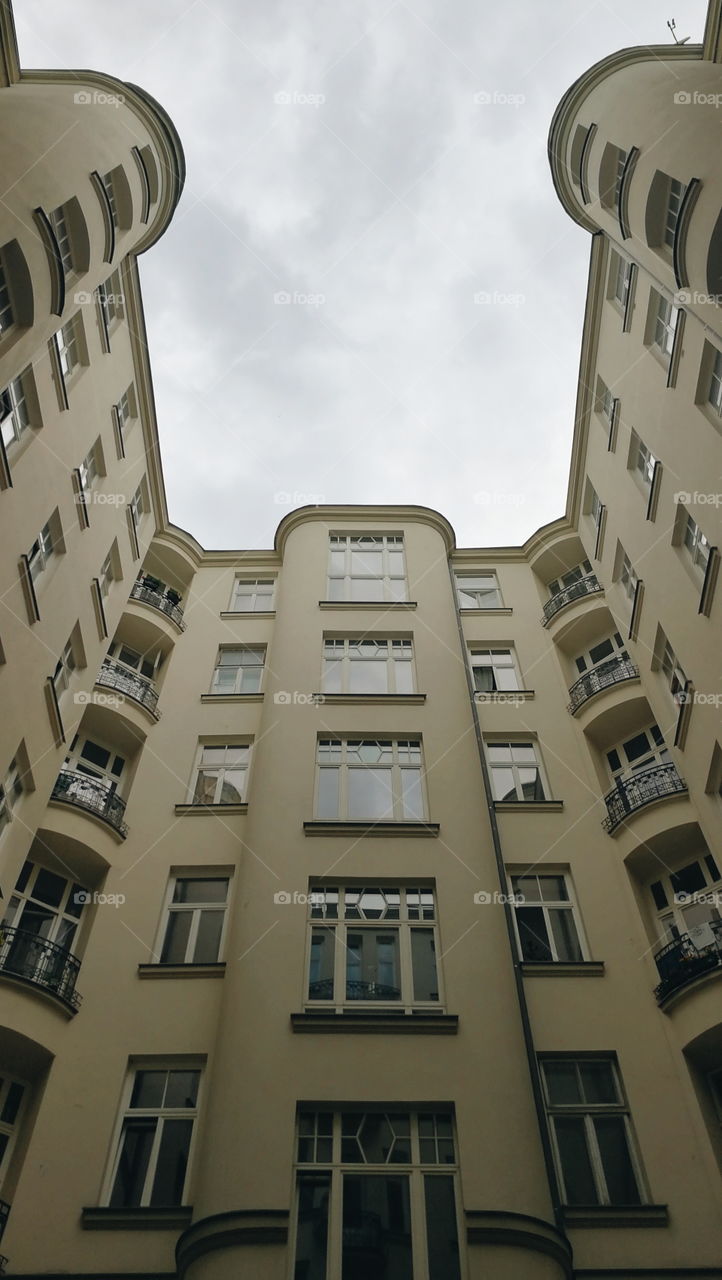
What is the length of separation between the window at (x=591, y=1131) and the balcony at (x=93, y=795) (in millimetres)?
10025

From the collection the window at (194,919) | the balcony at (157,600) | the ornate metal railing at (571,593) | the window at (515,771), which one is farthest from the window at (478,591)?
the window at (194,919)

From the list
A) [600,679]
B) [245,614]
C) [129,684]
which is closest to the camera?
[129,684]

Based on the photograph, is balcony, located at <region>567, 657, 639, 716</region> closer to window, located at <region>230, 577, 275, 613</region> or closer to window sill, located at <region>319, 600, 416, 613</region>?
window sill, located at <region>319, 600, 416, 613</region>

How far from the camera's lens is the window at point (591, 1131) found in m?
13.6

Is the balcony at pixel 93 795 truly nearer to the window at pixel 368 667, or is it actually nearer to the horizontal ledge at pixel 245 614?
the window at pixel 368 667

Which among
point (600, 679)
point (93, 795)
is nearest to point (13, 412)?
point (93, 795)

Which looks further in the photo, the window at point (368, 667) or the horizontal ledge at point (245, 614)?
the horizontal ledge at point (245, 614)

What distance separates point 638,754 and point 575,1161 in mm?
9559

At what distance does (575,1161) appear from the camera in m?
13.9

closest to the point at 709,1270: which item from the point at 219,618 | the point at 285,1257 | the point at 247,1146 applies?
the point at 285,1257

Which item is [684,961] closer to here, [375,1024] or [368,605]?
[375,1024]

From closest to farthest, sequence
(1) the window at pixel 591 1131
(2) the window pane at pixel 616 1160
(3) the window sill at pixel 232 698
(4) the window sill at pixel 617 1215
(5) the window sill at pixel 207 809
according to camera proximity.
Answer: (4) the window sill at pixel 617 1215 < (2) the window pane at pixel 616 1160 < (1) the window at pixel 591 1131 < (5) the window sill at pixel 207 809 < (3) the window sill at pixel 232 698

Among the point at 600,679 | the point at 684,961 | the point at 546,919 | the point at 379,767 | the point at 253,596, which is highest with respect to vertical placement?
the point at 253,596

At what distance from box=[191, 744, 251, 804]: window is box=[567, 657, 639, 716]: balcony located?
8.53m
